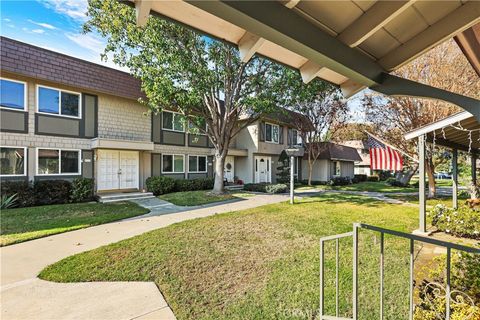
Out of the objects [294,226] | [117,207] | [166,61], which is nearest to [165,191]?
[117,207]

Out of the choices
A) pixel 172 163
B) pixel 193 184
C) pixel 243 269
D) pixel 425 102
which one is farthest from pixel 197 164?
pixel 243 269

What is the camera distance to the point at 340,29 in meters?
2.16

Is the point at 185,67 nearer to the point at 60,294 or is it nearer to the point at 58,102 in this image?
the point at 58,102

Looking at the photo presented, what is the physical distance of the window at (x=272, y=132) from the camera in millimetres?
21734

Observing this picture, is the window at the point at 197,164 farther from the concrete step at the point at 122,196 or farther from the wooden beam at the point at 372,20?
the wooden beam at the point at 372,20

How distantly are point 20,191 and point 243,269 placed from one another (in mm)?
10933

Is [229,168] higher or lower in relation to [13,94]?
lower

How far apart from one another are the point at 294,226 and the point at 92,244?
5.54 m

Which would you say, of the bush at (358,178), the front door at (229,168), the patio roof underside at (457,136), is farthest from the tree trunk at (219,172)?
the bush at (358,178)

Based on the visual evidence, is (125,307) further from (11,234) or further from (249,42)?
(11,234)

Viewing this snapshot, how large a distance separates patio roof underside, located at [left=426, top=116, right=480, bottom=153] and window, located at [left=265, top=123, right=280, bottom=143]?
13.4 m

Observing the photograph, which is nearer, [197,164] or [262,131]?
[197,164]

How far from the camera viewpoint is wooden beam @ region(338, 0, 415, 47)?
189cm

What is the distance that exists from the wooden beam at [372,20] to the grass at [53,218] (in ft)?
27.3
